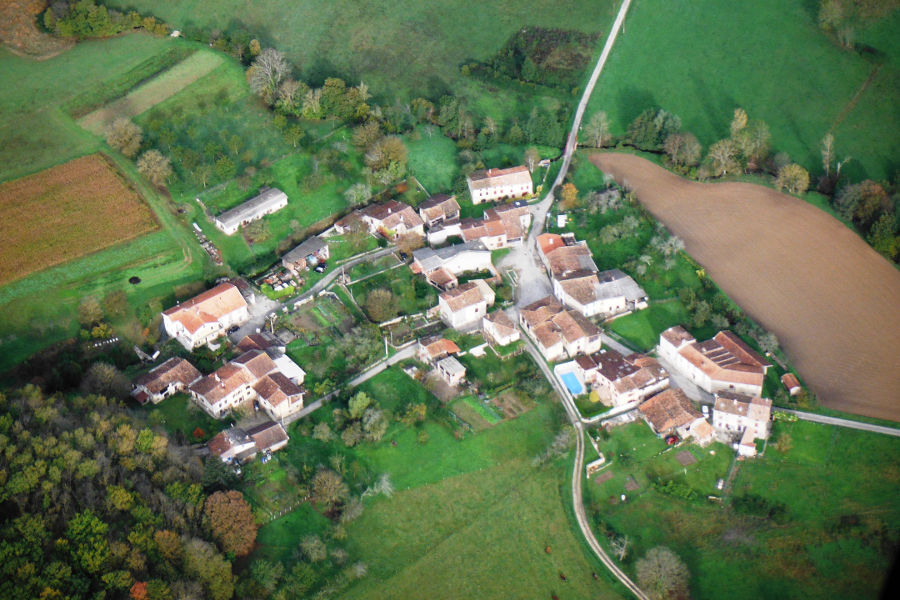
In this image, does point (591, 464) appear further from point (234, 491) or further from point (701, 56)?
point (701, 56)

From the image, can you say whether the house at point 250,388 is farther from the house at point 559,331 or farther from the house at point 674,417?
the house at point 674,417

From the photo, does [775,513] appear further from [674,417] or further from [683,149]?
[683,149]

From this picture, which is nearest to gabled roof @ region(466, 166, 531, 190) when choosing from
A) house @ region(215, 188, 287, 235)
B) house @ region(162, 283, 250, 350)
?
house @ region(215, 188, 287, 235)

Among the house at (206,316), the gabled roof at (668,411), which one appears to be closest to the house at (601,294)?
the gabled roof at (668,411)

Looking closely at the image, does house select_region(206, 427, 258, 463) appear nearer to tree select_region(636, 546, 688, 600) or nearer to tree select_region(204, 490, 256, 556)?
tree select_region(204, 490, 256, 556)

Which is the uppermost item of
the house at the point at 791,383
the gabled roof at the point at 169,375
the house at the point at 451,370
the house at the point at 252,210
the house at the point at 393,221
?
the house at the point at 791,383

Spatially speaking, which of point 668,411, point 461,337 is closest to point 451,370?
point 461,337

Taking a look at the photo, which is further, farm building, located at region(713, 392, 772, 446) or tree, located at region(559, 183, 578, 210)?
tree, located at region(559, 183, 578, 210)

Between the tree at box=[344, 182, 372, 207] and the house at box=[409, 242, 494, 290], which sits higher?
the tree at box=[344, 182, 372, 207]
